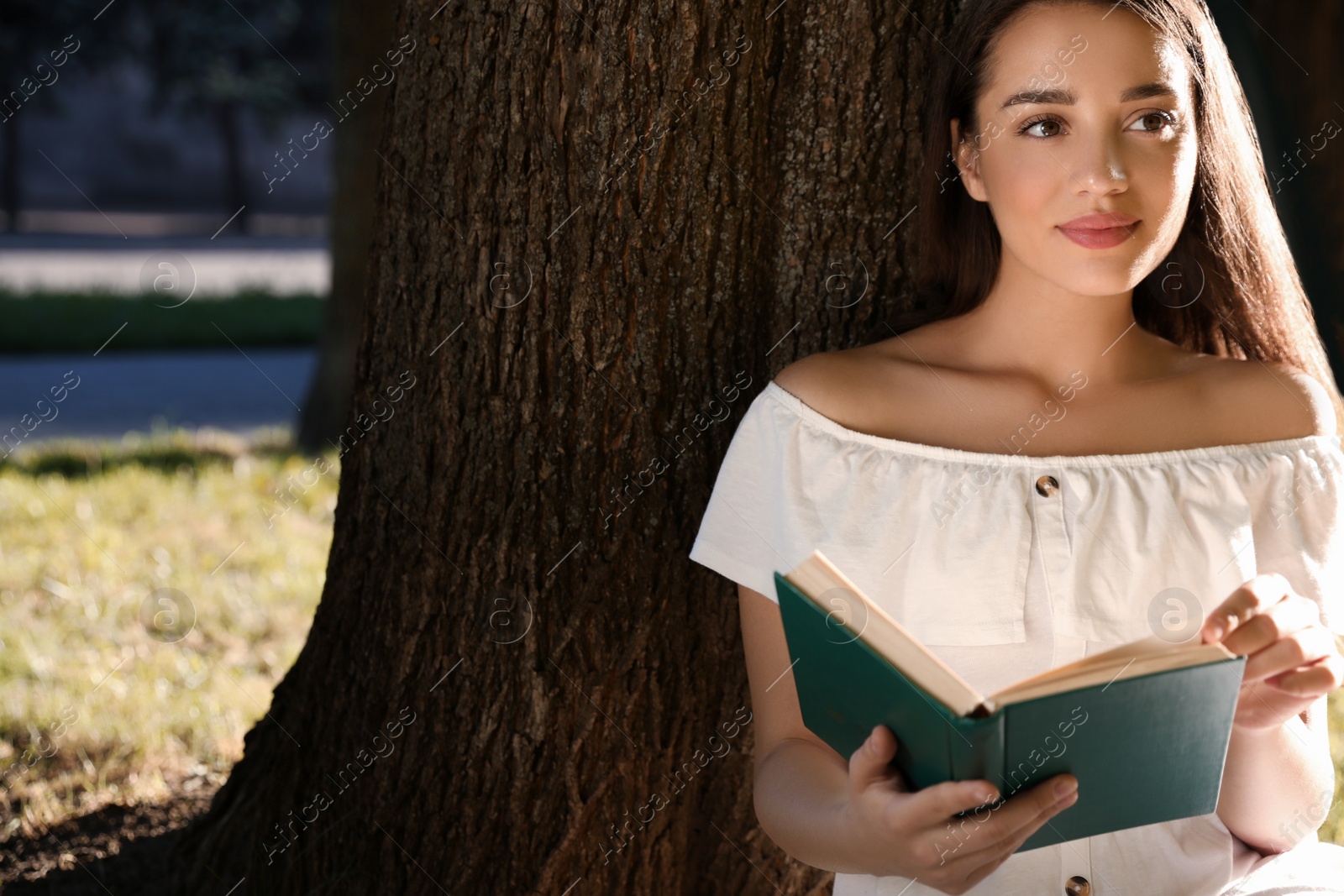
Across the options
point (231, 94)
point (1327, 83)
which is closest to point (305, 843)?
point (1327, 83)

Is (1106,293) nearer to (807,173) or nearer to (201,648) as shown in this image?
(807,173)

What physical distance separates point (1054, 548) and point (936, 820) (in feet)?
1.79

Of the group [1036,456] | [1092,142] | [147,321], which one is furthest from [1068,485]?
[147,321]

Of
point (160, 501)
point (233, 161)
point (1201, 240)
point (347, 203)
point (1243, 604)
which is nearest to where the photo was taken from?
point (1243, 604)

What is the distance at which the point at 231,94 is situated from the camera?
2088 centimetres

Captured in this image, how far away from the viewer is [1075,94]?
1840mm

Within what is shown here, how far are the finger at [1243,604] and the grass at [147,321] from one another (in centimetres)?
1027

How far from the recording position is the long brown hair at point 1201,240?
1979 millimetres

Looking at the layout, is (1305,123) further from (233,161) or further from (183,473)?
(233,161)

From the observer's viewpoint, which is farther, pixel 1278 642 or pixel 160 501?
pixel 160 501

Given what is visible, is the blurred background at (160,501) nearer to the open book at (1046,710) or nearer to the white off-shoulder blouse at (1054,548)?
the white off-shoulder blouse at (1054,548)

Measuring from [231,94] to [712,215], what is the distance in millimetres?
20763

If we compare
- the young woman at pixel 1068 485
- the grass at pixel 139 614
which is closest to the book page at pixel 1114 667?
the young woman at pixel 1068 485

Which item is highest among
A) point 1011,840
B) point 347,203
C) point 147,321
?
point 147,321
